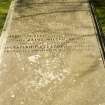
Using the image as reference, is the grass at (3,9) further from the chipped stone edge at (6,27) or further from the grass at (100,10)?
the grass at (100,10)

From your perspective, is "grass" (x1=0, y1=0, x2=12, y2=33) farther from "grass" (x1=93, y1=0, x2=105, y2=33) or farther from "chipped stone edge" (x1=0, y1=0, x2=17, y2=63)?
"grass" (x1=93, y1=0, x2=105, y2=33)

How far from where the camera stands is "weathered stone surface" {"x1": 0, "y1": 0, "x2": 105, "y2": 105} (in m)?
4.39

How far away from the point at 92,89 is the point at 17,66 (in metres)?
1.49

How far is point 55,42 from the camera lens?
19.0ft

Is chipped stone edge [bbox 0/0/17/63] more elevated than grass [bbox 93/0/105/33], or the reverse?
chipped stone edge [bbox 0/0/17/63]

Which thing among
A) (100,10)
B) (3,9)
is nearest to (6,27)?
(3,9)

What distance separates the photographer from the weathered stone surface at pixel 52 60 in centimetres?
439

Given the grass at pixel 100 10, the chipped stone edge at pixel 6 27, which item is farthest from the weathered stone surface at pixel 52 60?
the grass at pixel 100 10

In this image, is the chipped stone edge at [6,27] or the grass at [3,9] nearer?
the chipped stone edge at [6,27]

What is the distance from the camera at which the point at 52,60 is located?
17.2 ft

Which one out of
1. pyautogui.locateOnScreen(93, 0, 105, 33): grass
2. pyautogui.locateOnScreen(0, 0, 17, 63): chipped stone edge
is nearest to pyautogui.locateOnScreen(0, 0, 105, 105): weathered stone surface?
pyautogui.locateOnScreen(0, 0, 17, 63): chipped stone edge

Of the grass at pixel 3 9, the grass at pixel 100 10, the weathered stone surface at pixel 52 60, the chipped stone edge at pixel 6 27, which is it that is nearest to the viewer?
the weathered stone surface at pixel 52 60

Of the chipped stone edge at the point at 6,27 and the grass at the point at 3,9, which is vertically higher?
the chipped stone edge at the point at 6,27

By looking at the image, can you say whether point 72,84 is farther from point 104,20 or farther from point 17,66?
point 104,20
